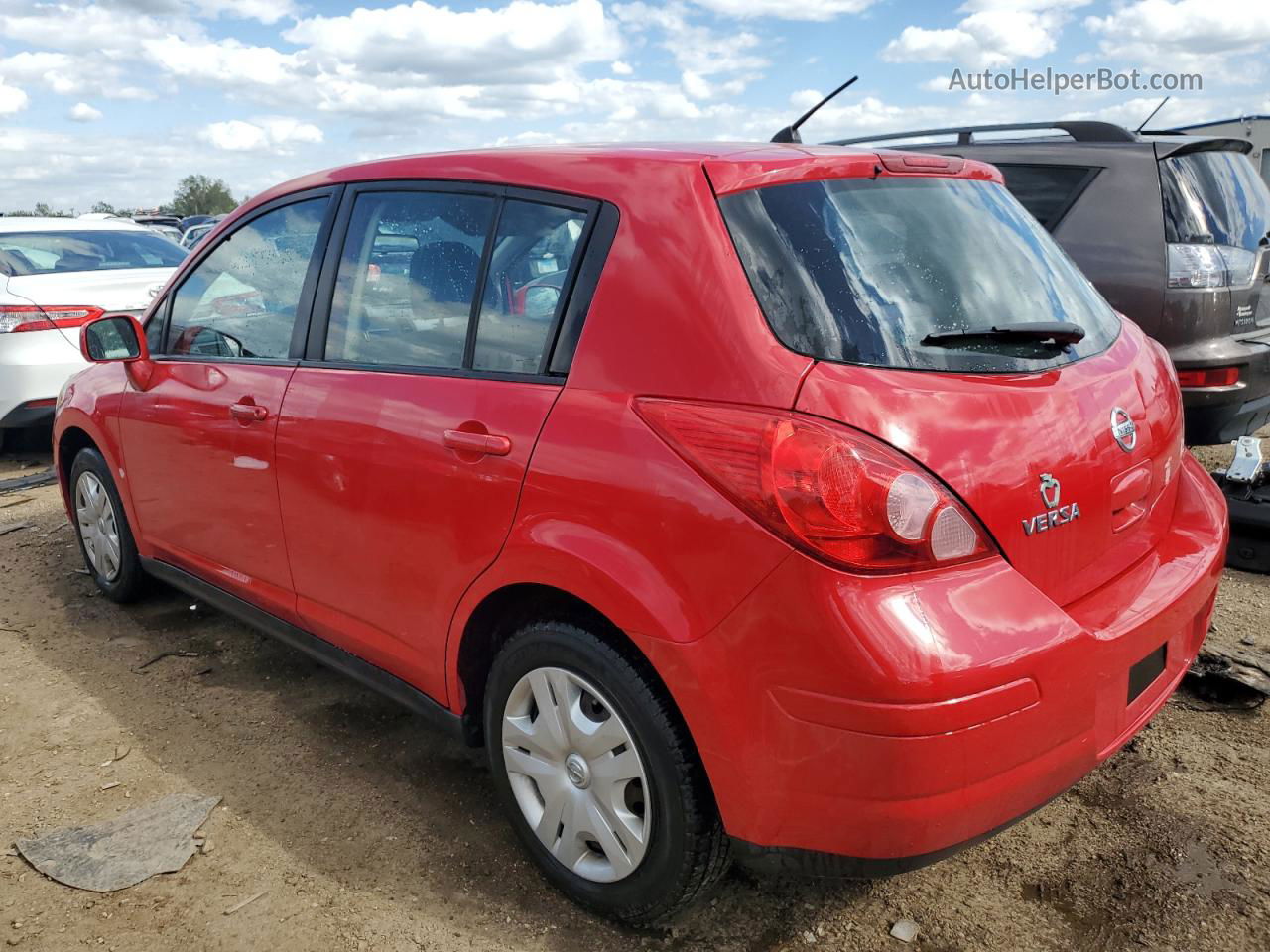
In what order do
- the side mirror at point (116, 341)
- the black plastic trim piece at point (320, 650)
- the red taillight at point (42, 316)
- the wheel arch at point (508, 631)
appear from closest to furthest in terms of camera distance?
the wheel arch at point (508, 631)
the black plastic trim piece at point (320, 650)
the side mirror at point (116, 341)
the red taillight at point (42, 316)

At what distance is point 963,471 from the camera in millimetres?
1909

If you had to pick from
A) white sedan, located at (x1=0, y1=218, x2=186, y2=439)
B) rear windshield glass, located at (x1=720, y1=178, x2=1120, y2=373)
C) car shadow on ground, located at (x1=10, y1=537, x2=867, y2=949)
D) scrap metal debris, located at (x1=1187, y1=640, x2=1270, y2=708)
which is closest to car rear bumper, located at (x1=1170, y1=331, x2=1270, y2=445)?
scrap metal debris, located at (x1=1187, y1=640, x2=1270, y2=708)

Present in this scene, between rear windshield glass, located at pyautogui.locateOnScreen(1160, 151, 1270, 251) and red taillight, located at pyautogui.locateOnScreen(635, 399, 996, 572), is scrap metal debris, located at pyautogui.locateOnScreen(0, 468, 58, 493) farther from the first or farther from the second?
rear windshield glass, located at pyautogui.locateOnScreen(1160, 151, 1270, 251)

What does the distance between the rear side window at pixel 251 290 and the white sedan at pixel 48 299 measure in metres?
3.83

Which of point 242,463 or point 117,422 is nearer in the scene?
point 242,463

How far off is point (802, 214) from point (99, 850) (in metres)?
2.39

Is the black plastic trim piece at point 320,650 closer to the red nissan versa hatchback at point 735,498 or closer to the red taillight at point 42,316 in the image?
the red nissan versa hatchback at point 735,498

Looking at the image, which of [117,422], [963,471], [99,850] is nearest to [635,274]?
[963,471]

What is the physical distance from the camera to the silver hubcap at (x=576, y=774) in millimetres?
2211

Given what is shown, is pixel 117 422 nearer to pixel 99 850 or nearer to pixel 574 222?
pixel 99 850

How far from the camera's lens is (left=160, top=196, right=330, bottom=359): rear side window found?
313 centimetres

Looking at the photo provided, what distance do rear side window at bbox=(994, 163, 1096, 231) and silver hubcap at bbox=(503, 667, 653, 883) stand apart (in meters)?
3.83

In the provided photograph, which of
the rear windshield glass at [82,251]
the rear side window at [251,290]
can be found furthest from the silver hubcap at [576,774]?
the rear windshield glass at [82,251]

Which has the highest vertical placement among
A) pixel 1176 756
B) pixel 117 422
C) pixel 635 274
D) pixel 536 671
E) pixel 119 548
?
pixel 635 274
